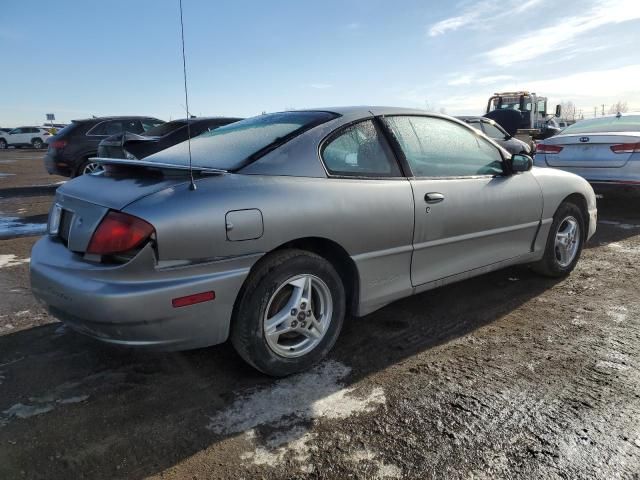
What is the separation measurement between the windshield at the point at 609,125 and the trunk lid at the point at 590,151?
23.6 inches

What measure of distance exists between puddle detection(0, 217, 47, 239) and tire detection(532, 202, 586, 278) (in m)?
5.69

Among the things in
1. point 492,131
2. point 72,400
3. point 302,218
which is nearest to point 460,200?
point 302,218

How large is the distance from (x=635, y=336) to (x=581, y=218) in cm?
151

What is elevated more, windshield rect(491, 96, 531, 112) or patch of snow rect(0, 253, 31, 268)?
windshield rect(491, 96, 531, 112)

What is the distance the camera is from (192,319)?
234 centimetres

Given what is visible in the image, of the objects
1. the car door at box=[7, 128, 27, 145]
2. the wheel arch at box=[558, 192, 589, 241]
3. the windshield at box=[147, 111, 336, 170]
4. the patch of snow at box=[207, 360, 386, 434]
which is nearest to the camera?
the patch of snow at box=[207, 360, 386, 434]

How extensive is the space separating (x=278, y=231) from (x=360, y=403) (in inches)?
37.2

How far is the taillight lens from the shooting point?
2.22 metres

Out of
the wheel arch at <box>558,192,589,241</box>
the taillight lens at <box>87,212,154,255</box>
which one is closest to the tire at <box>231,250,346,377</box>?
the taillight lens at <box>87,212,154,255</box>

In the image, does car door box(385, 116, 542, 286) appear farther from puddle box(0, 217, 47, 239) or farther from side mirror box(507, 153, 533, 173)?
puddle box(0, 217, 47, 239)

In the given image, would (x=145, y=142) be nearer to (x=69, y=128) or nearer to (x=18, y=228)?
(x=18, y=228)

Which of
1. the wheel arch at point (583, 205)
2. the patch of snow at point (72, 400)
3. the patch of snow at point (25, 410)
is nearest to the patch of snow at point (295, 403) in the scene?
the patch of snow at point (72, 400)

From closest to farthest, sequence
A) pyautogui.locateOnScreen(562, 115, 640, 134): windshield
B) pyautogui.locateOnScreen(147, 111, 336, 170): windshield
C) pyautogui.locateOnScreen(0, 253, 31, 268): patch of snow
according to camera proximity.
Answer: pyautogui.locateOnScreen(147, 111, 336, 170): windshield → pyautogui.locateOnScreen(0, 253, 31, 268): patch of snow → pyautogui.locateOnScreen(562, 115, 640, 134): windshield

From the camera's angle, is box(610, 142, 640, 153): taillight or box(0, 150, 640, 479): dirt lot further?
box(610, 142, 640, 153): taillight
